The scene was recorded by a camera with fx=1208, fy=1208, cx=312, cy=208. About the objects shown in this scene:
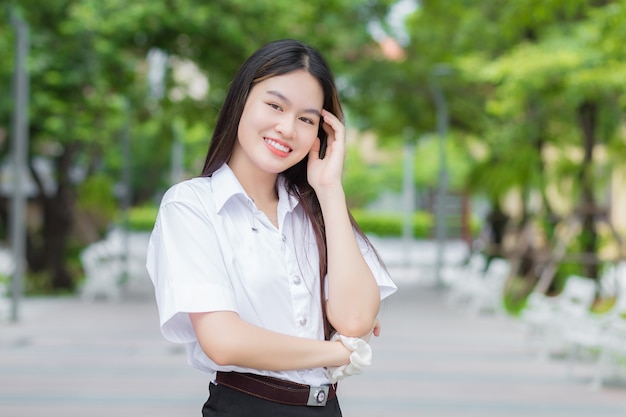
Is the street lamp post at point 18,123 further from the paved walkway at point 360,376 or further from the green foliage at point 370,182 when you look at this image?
the green foliage at point 370,182

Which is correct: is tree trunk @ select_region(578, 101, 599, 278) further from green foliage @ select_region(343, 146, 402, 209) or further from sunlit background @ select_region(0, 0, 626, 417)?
green foliage @ select_region(343, 146, 402, 209)

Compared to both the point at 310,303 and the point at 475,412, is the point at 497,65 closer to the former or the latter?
the point at 475,412

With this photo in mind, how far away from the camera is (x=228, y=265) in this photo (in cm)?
258

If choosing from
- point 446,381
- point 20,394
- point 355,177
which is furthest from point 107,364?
point 355,177

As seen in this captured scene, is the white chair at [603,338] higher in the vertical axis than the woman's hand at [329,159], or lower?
lower

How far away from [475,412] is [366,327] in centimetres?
773

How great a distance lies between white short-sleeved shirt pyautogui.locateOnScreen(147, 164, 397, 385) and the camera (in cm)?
253

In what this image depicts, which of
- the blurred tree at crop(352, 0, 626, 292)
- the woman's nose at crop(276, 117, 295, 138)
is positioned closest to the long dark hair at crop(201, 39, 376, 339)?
the woman's nose at crop(276, 117, 295, 138)

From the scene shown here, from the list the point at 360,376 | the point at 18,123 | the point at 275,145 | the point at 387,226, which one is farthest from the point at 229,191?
the point at 387,226

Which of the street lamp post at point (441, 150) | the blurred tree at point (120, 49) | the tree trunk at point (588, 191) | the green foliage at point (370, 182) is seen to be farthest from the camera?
the green foliage at point (370, 182)

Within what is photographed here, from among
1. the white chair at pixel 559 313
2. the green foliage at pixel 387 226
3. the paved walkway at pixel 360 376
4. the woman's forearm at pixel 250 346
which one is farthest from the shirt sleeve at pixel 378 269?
the green foliage at pixel 387 226

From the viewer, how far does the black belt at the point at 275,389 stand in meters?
2.64

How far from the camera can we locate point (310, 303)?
104 inches

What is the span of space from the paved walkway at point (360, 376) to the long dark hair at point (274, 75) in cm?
718
